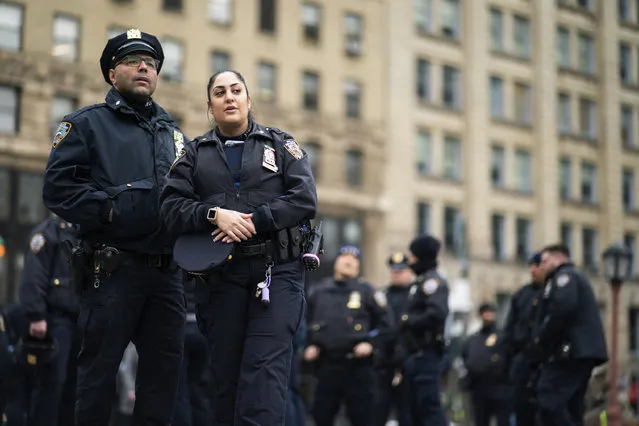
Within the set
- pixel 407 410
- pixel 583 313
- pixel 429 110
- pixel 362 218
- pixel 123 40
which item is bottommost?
pixel 407 410

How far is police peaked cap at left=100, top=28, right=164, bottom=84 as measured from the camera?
7.35m

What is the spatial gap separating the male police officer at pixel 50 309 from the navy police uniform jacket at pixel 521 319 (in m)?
4.98

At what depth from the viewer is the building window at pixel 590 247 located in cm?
5922

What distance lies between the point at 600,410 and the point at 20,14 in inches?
1124

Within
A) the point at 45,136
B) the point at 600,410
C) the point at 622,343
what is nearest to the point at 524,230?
the point at 622,343

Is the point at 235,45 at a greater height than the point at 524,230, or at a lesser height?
greater

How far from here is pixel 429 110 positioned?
50.9m

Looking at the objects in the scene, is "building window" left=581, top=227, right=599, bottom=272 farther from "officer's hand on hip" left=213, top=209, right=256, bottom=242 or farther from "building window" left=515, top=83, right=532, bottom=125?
"officer's hand on hip" left=213, top=209, right=256, bottom=242

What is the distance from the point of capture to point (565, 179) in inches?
2288

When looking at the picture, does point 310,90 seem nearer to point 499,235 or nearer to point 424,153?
point 424,153

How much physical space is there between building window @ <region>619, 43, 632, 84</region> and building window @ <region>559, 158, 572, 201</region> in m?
7.03

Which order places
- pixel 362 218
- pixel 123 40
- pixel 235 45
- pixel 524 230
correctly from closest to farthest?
1. pixel 123 40
2. pixel 235 45
3. pixel 362 218
4. pixel 524 230

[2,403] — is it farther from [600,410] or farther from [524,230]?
[524,230]

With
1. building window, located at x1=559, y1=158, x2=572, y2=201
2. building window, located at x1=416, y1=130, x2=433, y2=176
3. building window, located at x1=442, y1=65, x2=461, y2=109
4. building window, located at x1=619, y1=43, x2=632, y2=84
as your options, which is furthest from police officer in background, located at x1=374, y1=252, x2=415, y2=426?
building window, located at x1=619, y1=43, x2=632, y2=84
